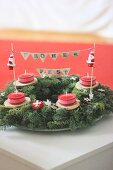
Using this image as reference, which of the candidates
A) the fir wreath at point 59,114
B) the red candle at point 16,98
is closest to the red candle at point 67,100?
the fir wreath at point 59,114

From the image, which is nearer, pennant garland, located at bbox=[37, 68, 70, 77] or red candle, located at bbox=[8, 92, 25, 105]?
red candle, located at bbox=[8, 92, 25, 105]

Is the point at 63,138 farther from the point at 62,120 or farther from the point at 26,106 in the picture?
the point at 26,106

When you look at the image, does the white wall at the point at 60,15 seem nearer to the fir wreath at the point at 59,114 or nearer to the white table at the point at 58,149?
the fir wreath at the point at 59,114

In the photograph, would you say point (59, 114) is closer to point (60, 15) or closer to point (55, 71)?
point (55, 71)

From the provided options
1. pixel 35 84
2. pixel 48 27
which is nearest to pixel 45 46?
pixel 48 27

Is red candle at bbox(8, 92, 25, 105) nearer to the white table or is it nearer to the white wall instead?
the white table

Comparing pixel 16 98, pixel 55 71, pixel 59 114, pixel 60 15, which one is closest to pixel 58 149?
pixel 59 114

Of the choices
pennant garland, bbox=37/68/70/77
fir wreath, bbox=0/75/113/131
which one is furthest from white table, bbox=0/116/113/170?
pennant garland, bbox=37/68/70/77
